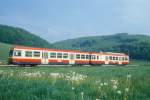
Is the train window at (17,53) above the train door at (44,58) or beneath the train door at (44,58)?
above

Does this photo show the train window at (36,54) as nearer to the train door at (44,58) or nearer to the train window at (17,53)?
the train door at (44,58)

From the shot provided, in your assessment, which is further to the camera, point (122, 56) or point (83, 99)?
point (122, 56)

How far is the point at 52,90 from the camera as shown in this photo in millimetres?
8930

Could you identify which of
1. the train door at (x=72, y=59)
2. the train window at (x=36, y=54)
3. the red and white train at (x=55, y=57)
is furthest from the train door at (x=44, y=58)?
the train door at (x=72, y=59)

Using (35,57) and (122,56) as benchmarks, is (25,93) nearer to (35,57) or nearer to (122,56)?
(35,57)

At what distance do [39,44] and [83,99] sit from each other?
15164 cm

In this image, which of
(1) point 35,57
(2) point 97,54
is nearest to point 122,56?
(2) point 97,54

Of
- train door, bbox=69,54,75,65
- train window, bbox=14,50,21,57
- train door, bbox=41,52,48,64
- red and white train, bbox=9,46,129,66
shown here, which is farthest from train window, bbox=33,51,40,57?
train door, bbox=69,54,75,65

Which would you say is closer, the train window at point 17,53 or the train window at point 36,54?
the train window at point 17,53

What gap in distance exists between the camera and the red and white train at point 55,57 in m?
38.1

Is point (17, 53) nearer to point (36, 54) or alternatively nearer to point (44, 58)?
point (36, 54)

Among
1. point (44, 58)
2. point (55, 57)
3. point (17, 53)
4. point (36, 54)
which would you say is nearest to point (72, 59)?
point (55, 57)

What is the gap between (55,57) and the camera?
43.4 metres

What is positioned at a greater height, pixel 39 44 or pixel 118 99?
pixel 39 44
